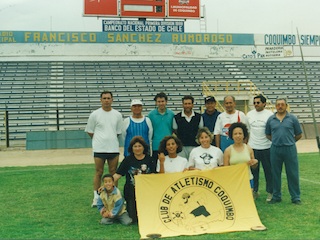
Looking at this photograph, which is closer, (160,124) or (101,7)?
(160,124)

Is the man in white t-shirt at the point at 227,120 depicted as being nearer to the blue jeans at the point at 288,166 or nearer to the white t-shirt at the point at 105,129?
the blue jeans at the point at 288,166

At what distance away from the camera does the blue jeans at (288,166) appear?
7.03 meters

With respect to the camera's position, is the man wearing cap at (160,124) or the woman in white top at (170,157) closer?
the woman in white top at (170,157)

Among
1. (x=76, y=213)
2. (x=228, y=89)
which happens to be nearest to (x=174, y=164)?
(x=76, y=213)

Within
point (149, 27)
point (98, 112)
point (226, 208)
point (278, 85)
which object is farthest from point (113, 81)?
point (226, 208)

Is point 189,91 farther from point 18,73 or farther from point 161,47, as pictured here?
point 18,73

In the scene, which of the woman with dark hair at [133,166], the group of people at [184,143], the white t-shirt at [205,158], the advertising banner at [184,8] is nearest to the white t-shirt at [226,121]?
the group of people at [184,143]

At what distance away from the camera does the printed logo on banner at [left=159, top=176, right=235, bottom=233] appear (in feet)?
18.1

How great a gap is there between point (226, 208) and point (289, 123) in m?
1.99

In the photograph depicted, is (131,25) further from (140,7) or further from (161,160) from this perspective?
(161,160)

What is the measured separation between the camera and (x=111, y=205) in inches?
241

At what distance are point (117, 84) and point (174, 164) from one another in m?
21.2

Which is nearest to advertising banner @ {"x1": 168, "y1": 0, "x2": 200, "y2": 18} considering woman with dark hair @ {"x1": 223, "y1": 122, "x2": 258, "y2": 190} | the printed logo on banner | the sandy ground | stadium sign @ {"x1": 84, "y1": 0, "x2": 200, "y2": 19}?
stadium sign @ {"x1": 84, "y1": 0, "x2": 200, "y2": 19}

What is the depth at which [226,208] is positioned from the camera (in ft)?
18.8
